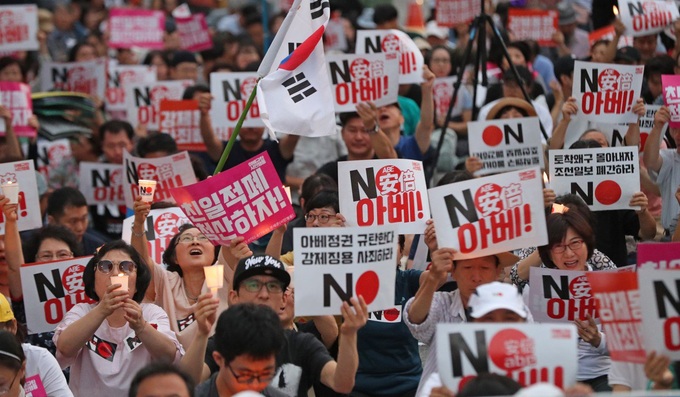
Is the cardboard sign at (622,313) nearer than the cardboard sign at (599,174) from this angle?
Yes

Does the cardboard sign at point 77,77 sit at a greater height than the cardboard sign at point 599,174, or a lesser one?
greater

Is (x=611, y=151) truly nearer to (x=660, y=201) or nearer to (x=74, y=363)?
(x=660, y=201)

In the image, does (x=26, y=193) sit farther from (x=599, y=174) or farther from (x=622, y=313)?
(x=622, y=313)

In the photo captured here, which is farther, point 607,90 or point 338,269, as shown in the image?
point 607,90

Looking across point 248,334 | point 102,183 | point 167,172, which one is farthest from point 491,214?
point 102,183

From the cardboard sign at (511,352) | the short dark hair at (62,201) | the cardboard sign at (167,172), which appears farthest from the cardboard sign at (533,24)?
the cardboard sign at (511,352)

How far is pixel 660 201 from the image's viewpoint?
34.3 ft

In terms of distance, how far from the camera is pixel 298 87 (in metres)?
9.01

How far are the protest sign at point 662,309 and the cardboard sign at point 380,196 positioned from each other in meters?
2.45

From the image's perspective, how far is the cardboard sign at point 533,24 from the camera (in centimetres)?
1544

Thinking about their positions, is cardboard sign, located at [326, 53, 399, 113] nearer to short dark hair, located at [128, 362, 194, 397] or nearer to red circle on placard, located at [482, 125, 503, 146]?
red circle on placard, located at [482, 125, 503, 146]

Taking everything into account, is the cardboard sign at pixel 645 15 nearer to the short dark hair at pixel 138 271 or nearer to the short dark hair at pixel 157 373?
the short dark hair at pixel 138 271

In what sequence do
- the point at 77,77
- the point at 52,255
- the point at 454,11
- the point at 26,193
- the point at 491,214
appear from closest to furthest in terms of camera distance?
the point at 491,214 → the point at 52,255 → the point at 26,193 → the point at 77,77 → the point at 454,11

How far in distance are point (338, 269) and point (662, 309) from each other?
5.52ft
